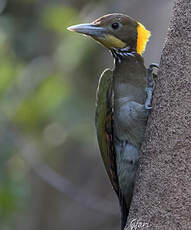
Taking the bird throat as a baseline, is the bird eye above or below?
above

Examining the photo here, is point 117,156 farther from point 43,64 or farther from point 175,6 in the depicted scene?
point 43,64

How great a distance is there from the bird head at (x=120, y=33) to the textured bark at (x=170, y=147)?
1.07 metres

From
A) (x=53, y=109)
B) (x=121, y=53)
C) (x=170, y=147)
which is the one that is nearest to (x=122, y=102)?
(x=121, y=53)

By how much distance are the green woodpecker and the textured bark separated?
25.0 inches

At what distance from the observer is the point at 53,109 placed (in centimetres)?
626

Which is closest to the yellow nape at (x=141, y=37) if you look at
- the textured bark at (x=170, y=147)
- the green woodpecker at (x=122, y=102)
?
the green woodpecker at (x=122, y=102)

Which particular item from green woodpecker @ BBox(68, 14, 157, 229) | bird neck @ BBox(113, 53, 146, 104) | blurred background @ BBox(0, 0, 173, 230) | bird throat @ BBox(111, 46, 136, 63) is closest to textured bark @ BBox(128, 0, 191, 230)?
green woodpecker @ BBox(68, 14, 157, 229)

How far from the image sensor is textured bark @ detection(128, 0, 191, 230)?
104 inches

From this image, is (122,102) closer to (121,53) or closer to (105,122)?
(105,122)

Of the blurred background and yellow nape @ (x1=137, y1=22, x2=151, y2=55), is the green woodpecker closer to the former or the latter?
yellow nape @ (x1=137, y1=22, x2=151, y2=55)

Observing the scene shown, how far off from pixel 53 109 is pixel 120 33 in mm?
2515

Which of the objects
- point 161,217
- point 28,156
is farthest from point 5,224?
point 161,217

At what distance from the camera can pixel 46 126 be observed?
6.65 metres

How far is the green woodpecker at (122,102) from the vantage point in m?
3.51
